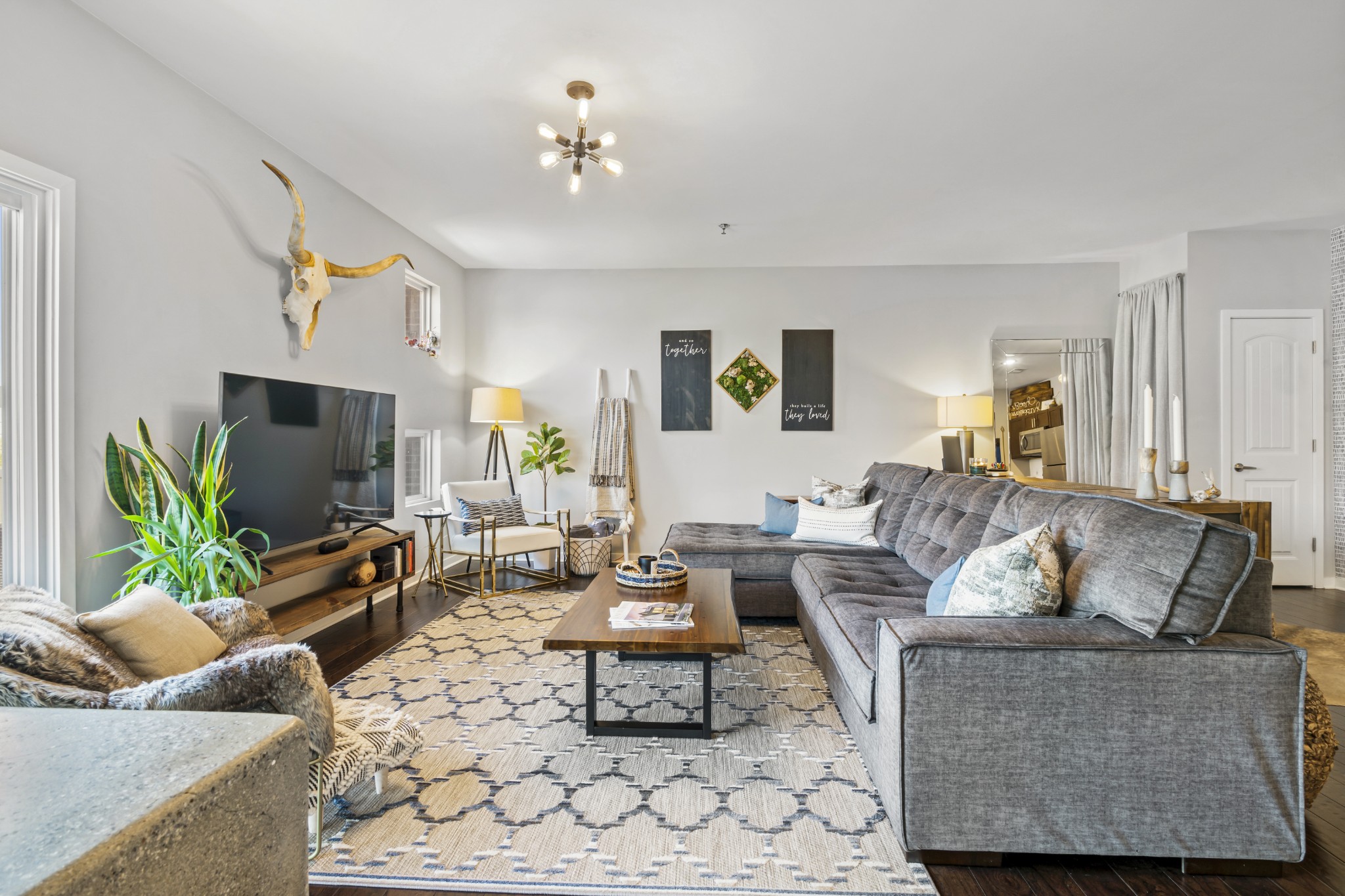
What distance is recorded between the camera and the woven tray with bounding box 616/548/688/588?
3.02m

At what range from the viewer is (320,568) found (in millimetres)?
3670

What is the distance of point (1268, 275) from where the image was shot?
481 centimetres

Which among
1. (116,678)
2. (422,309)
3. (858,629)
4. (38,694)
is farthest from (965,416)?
(38,694)

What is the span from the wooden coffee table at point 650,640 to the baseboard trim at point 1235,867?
1.28 metres

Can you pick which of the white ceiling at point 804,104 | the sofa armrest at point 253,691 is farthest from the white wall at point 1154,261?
the sofa armrest at point 253,691

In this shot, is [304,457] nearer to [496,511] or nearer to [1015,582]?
[496,511]

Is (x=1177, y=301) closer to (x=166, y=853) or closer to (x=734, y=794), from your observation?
(x=734, y=794)

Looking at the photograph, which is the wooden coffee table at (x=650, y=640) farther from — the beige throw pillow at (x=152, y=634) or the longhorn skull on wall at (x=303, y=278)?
the longhorn skull on wall at (x=303, y=278)

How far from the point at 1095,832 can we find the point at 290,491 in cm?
338

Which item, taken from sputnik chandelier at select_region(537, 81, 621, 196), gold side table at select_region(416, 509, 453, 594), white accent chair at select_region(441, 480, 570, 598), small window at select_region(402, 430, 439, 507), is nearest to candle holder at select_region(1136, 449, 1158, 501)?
sputnik chandelier at select_region(537, 81, 621, 196)

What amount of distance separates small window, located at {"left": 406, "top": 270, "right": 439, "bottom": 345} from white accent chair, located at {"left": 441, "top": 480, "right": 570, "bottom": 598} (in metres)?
1.30

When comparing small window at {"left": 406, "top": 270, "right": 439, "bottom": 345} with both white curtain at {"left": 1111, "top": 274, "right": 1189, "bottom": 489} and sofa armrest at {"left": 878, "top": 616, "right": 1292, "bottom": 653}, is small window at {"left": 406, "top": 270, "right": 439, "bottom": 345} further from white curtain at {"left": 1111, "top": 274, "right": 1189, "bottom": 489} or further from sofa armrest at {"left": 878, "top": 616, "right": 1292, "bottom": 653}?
white curtain at {"left": 1111, "top": 274, "right": 1189, "bottom": 489}

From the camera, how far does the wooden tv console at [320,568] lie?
3.07 meters

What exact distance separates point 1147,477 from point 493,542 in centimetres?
372
